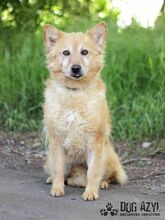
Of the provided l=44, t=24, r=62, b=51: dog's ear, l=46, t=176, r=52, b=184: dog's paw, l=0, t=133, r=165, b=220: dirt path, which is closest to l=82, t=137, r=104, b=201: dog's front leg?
l=0, t=133, r=165, b=220: dirt path

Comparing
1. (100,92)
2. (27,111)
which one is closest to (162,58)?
(27,111)

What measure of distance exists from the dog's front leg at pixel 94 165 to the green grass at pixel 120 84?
7.79 feet

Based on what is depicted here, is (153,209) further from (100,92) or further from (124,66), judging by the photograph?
(124,66)

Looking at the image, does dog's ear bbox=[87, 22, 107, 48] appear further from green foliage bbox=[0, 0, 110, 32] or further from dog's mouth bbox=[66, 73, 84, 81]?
green foliage bbox=[0, 0, 110, 32]

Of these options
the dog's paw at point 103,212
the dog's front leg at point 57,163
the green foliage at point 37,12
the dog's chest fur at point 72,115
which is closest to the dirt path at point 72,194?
the dog's paw at point 103,212

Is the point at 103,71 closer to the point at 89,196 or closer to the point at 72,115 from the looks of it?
the point at 72,115

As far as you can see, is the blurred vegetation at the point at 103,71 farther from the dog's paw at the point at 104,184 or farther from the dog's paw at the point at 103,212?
the dog's paw at the point at 103,212

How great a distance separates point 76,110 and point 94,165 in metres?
0.52

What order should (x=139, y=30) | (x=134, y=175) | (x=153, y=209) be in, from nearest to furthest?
(x=153, y=209)
(x=134, y=175)
(x=139, y=30)

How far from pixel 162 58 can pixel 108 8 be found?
7.86 ft

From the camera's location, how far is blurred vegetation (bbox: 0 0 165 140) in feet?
27.2

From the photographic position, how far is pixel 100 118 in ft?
18.8

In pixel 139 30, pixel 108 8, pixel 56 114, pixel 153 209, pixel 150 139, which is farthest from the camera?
pixel 108 8

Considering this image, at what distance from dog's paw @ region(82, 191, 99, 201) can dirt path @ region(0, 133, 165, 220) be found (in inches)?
1.9
